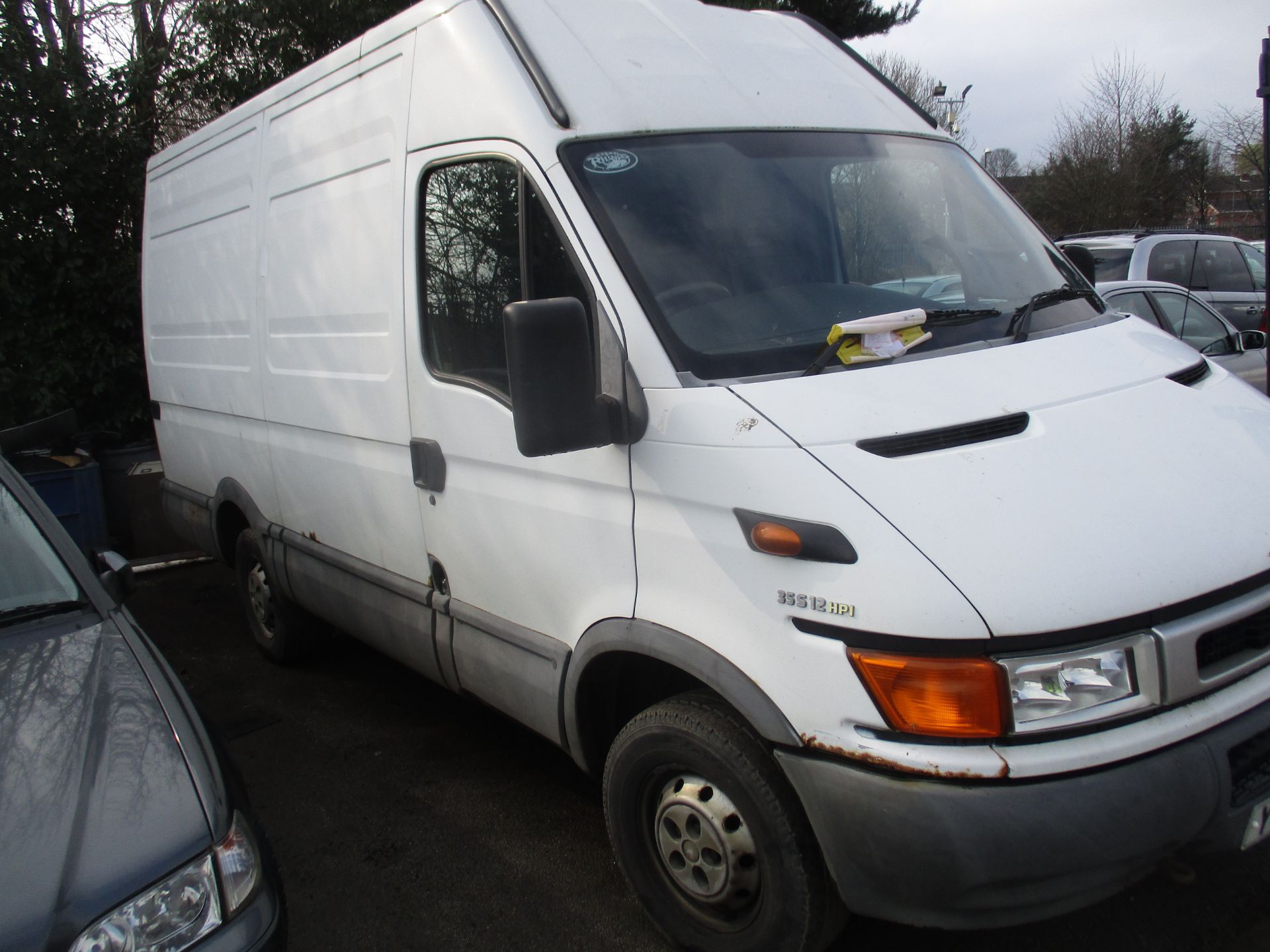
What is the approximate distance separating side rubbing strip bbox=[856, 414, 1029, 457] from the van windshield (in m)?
0.36

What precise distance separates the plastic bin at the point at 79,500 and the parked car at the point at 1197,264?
28.0 feet

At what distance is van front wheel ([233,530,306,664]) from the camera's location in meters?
5.20

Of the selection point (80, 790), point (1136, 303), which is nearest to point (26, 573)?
point (80, 790)

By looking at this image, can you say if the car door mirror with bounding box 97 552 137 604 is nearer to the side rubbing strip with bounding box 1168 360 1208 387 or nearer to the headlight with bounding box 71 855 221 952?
the headlight with bounding box 71 855 221 952

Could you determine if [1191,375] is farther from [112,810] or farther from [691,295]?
[112,810]

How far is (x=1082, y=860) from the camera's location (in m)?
2.11

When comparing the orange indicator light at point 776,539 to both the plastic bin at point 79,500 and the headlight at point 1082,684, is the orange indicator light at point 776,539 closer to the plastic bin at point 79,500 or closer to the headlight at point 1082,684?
the headlight at point 1082,684

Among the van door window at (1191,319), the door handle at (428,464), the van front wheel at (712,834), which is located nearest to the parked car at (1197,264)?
the van door window at (1191,319)

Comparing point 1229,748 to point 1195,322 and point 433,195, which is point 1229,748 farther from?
point 1195,322

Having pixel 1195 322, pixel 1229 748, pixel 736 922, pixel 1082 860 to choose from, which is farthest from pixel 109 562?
pixel 1195 322

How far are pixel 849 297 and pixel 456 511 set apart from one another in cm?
145

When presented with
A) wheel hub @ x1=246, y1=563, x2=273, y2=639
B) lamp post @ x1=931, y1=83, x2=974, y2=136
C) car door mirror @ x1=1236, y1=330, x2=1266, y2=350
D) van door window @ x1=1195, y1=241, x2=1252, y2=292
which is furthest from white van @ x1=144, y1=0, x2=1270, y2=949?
lamp post @ x1=931, y1=83, x2=974, y2=136

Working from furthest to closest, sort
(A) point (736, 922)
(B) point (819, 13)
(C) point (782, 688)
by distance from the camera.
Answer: (B) point (819, 13)
(A) point (736, 922)
(C) point (782, 688)

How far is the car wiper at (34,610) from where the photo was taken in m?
2.96
